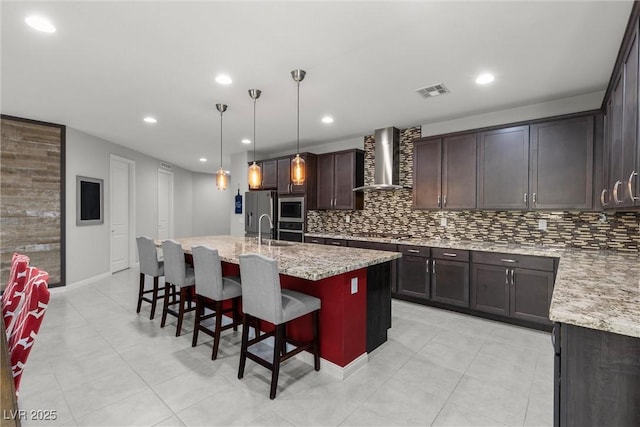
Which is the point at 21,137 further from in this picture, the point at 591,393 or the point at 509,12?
the point at 591,393

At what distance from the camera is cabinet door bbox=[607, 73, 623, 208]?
2.14m

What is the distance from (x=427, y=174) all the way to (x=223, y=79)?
A: 113 inches

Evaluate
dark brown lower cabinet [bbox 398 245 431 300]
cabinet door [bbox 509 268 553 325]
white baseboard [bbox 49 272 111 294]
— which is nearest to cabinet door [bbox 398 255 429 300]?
dark brown lower cabinet [bbox 398 245 431 300]

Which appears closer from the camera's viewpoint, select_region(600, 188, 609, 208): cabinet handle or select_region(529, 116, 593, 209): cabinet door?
select_region(600, 188, 609, 208): cabinet handle

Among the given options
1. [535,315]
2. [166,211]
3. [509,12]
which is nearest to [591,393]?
[509,12]

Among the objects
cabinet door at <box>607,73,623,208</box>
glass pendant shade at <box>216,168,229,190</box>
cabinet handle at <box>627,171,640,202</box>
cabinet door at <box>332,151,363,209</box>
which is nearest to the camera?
cabinet handle at <box>627,171,640,202</box>

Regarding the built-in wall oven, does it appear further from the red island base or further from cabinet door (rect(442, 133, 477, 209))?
the red island base

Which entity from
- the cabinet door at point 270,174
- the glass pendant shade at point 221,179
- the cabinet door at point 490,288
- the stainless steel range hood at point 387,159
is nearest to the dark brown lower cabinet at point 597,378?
the cabinet door at point 490,288

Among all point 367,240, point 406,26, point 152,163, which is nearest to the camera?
point 406,26

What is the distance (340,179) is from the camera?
5.20 m

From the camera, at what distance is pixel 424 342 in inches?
115

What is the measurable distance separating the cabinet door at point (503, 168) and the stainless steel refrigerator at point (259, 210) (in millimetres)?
3569

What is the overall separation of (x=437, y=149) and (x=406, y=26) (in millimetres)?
2273

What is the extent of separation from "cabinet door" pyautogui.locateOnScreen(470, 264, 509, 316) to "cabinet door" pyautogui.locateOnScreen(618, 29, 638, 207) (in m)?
1.49
